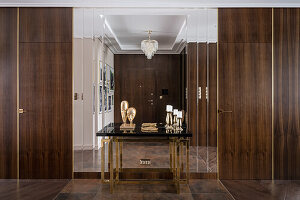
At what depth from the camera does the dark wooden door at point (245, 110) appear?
398cm

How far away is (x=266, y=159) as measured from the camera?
3984 mm

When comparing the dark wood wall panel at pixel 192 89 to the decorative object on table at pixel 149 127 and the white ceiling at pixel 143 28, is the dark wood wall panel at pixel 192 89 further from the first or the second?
the decorative object on table at pixel 149 127

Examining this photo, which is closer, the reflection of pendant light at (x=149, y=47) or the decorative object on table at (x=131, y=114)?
the decorative object on table at (x=131, y=114)

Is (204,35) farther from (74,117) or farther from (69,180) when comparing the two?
(69,180)

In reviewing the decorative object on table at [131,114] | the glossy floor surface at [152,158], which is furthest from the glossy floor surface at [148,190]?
the decorative object on table at [131,114]

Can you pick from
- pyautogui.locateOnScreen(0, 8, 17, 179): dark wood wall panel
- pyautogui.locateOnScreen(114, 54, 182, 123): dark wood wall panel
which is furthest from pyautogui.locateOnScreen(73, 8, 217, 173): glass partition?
pyautogui.locateOnScreen(0, 8, 17, 179): dark wood wall panel

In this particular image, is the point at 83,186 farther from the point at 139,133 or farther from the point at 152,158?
the point at 139,133

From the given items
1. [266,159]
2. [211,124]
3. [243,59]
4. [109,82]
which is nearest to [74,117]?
[109,82]

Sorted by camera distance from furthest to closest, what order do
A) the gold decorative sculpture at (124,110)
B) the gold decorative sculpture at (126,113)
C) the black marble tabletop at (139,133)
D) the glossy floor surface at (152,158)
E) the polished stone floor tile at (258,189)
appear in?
1. the glossy floor surface at (152,158)
2. the gold decorative sculpture at (124,110)
3. the gold decorative sculpture at (126,113)
4. the polished stone floor tile at (258,189)
5. the black marble tabletop at (139,133)

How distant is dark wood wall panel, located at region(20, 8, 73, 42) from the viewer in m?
3.94

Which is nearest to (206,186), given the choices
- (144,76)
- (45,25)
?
(144,76)

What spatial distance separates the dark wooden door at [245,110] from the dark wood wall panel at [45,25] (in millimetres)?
2242

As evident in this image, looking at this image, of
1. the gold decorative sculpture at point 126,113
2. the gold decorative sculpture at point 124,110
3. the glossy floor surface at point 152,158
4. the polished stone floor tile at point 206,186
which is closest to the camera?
the polished stone floor tile at point 206,186

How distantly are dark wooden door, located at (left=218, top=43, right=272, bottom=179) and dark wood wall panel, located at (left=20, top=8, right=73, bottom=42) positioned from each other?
7.35 ft
